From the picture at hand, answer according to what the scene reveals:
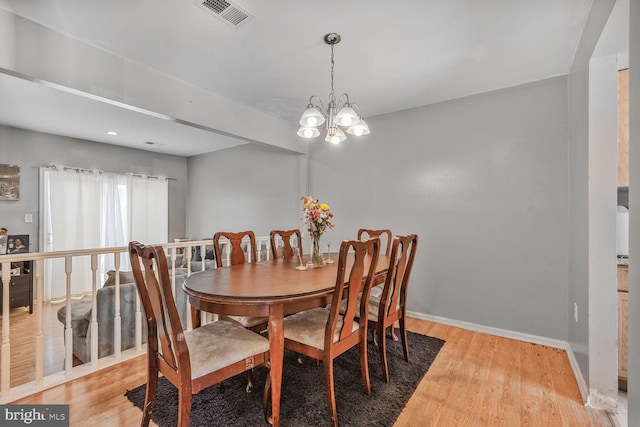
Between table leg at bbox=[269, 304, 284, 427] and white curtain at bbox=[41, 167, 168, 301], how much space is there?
15.5ft

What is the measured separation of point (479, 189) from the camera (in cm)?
311

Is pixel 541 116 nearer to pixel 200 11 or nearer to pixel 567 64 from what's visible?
pixel 567 64

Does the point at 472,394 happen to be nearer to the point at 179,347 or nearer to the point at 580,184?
the point at 580,184

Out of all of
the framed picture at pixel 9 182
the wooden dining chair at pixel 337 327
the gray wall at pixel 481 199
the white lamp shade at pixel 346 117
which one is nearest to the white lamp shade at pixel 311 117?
the white lamp shade at pixel 346 117

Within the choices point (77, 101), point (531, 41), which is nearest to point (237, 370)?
point (531, 41)

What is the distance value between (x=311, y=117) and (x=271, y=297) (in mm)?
1319

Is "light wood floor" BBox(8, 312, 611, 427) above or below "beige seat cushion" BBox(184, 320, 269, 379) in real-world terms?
below

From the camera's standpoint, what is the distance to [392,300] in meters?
2.26

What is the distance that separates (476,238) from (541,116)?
4.21ft

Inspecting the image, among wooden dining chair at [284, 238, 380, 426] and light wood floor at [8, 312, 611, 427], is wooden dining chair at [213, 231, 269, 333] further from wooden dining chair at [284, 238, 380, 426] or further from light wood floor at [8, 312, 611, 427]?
light wood floor at [8, 312, 611, 427]

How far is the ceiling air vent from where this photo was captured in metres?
1.86

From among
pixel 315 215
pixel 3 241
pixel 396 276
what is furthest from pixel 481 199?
pixel 3 241

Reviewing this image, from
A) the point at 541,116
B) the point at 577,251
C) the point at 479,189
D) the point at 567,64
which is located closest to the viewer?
the point at 577,251

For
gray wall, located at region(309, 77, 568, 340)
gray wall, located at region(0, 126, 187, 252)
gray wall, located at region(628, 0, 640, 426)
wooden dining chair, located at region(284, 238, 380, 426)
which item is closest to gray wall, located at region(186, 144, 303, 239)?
gray wall, located at region(0, 126, 187, 252)
